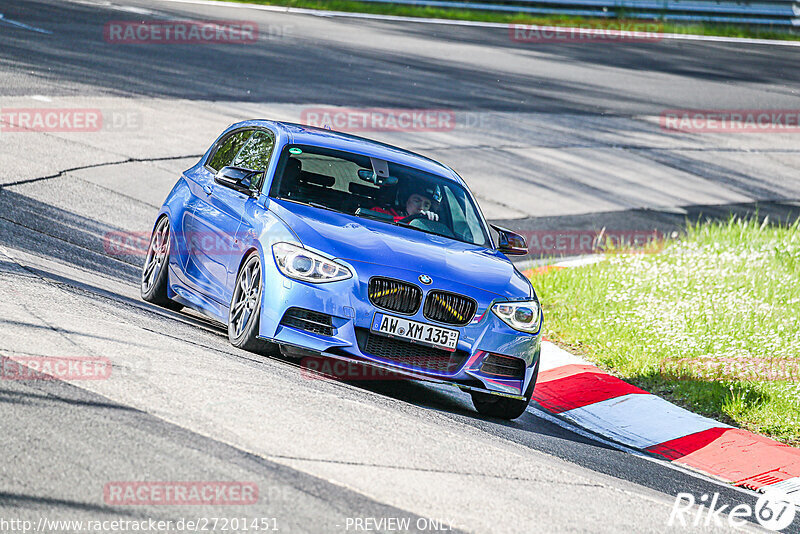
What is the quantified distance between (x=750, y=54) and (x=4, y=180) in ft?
90.0

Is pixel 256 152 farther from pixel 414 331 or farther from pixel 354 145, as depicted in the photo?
pixel 414 331

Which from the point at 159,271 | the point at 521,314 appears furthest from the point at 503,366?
the point at 159,271

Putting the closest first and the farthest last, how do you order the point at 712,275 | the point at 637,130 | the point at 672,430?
Result: 1. the point at 672,430
2. the point at 712,275
3. the point at 637,130

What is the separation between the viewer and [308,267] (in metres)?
7.15

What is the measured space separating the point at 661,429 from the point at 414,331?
2337 millimetres

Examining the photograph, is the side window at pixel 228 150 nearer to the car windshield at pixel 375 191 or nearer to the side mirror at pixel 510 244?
the car windshield at pixel 375 191

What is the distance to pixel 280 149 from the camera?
8.45 m

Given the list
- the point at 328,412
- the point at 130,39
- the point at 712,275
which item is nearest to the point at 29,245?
the point at 328,412

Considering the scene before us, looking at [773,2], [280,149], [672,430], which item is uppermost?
[773,2]

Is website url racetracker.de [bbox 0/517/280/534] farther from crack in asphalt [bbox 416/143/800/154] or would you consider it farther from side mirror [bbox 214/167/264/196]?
crack in asphalt [bbox 416/143/800/154]

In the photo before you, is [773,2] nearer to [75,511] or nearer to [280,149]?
[280,149]

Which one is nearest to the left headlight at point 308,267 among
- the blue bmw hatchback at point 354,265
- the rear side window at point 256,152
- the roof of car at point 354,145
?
the blue bmw hatchback at point 354,265

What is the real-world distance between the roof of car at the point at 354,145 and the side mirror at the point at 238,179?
1.45ft

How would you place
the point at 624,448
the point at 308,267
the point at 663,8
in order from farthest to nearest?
the point at 663,8 < the point at 624,448 < the point at 308,267
